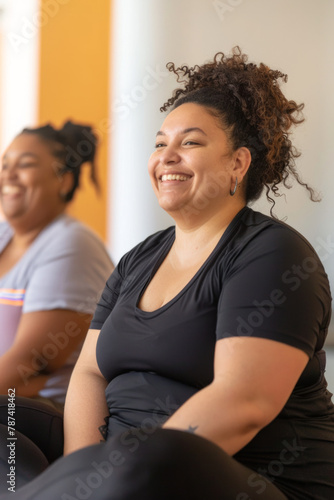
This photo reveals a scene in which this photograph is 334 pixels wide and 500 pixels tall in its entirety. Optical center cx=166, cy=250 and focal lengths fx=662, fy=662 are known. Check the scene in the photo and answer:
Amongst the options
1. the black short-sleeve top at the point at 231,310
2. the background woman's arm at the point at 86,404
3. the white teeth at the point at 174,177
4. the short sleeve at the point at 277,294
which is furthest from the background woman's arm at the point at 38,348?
the short sleeve at the point at 277,294

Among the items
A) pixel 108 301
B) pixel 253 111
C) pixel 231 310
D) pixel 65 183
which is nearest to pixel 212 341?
pixel 231 310

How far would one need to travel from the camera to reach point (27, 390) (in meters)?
1.98

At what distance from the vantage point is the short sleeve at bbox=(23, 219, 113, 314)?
1990mm

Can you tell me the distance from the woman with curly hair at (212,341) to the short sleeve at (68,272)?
46cm

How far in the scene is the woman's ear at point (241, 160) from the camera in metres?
1.44

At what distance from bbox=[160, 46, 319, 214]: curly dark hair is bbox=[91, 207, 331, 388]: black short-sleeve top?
0.45ft

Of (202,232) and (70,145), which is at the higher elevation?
(70,145)

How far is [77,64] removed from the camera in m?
2.66

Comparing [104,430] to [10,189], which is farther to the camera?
[10,189]

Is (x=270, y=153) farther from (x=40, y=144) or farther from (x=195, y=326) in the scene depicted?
(x=40, y=144)

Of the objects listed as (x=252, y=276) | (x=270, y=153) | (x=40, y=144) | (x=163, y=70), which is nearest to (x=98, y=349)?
(x=252, y=276)

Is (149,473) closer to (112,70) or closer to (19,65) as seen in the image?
(112,70)

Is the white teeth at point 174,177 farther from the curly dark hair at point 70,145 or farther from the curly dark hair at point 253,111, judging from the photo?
the curly dark hair at point 70,145

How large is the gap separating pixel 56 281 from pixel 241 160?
800 mm
